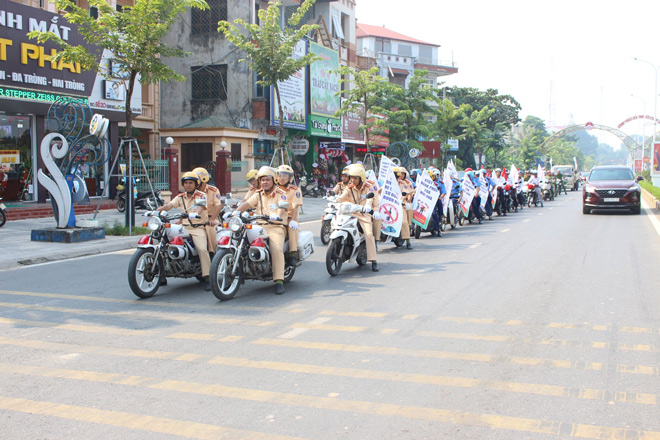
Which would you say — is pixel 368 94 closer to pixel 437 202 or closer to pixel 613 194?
pixel 613 194

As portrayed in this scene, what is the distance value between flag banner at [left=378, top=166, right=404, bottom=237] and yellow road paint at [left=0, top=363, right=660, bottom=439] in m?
8.11

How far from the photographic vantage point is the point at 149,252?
8.16 m

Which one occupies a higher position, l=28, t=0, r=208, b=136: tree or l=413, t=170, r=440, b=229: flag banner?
l=28, t=0, r=208, b=136: tree

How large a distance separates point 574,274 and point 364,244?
3139mm

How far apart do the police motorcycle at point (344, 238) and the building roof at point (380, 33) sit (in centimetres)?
6085

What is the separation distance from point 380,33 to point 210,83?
41714mm

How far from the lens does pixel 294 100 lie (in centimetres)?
3409

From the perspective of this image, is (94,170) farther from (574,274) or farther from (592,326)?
(592,326)

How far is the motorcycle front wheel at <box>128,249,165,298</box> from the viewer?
7922 millimetres

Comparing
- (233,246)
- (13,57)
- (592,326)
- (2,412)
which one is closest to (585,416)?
(592,326)

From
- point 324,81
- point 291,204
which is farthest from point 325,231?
point 324,81

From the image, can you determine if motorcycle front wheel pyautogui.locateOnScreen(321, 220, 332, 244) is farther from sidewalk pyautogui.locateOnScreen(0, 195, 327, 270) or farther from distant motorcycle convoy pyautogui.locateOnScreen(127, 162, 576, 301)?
sidewalk pyautogui.locateOnScreen(0, 195, 327, 270)

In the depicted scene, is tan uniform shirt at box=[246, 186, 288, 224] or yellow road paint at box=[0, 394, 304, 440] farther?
tan uniform shirt at box=[246, 186, 288, 224]

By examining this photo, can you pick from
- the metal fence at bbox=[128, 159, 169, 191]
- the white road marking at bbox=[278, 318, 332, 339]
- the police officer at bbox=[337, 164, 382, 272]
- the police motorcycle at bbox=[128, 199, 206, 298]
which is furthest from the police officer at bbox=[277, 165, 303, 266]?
the metal fence at bbox=[128, 159, 169, 191]
